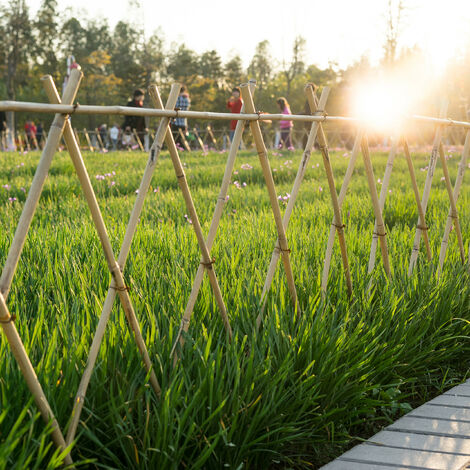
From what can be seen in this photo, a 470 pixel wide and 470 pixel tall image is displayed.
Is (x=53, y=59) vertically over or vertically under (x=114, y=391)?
over

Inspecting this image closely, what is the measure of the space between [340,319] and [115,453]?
1.19m

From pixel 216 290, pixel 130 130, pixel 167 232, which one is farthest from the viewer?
pixel 130 130

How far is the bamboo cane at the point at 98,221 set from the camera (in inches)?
65.0

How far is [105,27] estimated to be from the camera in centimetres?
5834

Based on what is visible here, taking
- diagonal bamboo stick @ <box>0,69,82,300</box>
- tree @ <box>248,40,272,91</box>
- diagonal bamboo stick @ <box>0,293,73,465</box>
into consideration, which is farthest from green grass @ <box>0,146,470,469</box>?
tree @ <box>248,40,272,91</box>

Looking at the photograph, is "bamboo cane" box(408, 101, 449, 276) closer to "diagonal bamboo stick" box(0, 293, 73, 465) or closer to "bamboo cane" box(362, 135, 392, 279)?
"bamboo cane" box(362, 135, 392, 279)

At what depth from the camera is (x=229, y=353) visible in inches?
82.9

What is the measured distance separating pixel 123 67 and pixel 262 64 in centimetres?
1708

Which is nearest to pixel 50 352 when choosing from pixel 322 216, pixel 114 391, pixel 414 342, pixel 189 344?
pixel 114 391

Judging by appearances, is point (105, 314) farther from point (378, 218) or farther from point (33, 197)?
point (378, 218)

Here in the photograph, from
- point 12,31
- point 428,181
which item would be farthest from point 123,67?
point 428,181

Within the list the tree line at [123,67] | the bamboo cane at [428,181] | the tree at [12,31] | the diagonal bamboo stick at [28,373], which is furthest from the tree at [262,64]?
the diagonal bamboo stick at [28,373]

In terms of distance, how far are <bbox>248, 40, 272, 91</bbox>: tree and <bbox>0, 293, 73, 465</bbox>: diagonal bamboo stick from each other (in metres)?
63.3

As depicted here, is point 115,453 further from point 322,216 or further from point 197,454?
point 322,216
